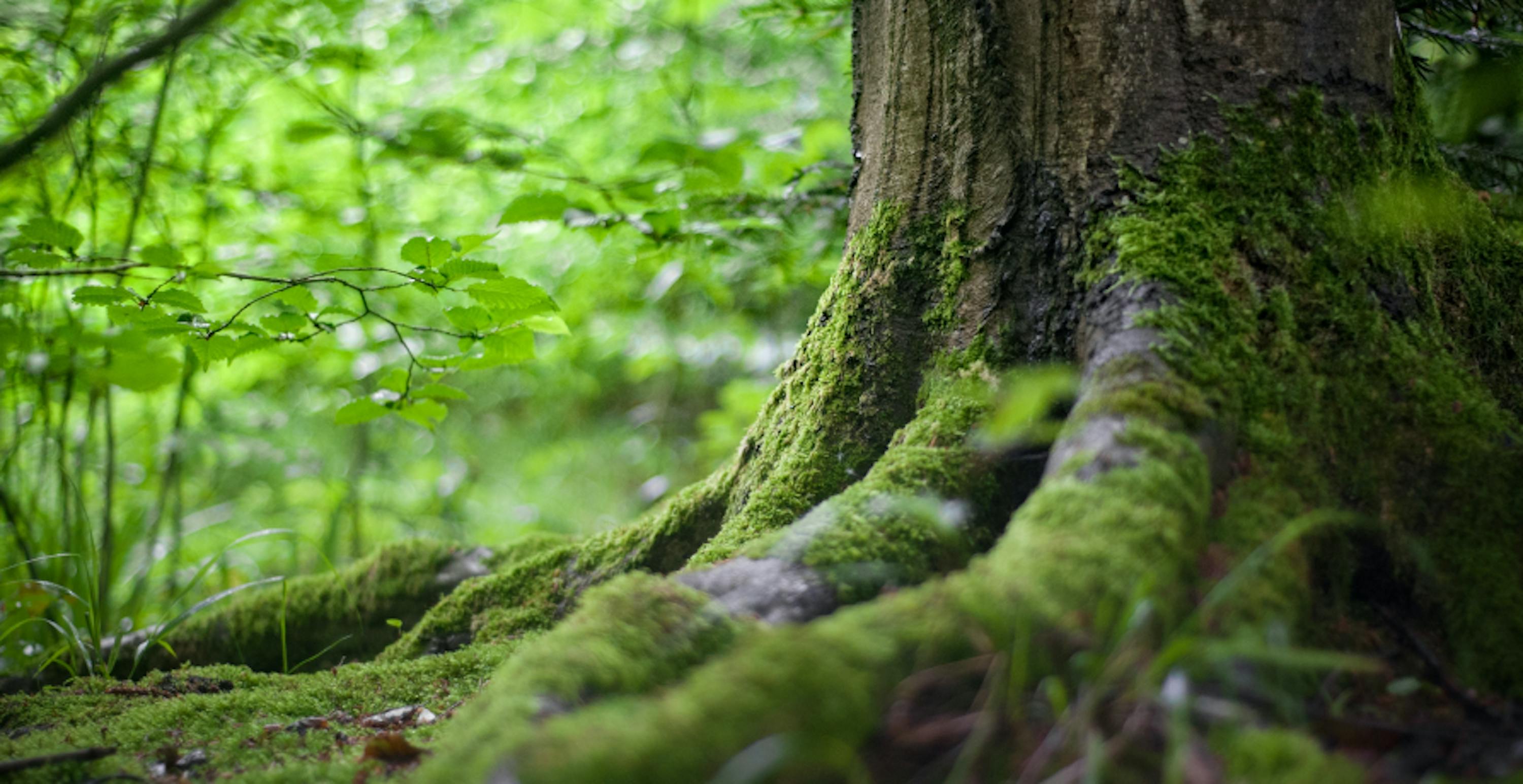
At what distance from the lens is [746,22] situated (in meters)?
3.71

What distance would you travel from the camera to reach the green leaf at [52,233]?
1.84 metres

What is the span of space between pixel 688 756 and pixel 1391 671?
110 centimetres

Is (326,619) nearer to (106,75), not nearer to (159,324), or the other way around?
(159,324)

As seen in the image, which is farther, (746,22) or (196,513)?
(196,513)

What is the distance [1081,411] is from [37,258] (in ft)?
7.75

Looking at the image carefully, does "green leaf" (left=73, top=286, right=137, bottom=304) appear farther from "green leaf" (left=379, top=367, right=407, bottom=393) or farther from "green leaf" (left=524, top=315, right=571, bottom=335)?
"green leaf" (left=524, top=315, right=571, bottom=335)

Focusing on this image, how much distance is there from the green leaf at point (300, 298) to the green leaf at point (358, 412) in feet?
0.97

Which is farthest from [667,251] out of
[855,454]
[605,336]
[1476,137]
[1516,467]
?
[605,336]

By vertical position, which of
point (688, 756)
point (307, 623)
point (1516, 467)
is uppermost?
point (688, 756)

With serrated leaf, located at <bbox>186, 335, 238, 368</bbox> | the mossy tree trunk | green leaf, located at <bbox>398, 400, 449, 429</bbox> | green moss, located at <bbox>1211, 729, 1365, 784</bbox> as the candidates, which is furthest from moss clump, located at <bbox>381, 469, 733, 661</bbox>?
green moss, located at <bbox>1211, 729, 1365, 784</bbox>

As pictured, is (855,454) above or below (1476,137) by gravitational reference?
below

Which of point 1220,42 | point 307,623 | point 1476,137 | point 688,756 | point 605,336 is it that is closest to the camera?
point 688,756

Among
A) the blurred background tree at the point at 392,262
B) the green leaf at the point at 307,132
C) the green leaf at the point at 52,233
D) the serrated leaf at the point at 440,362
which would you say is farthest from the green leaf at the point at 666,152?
the green leaf at the point at 52,233

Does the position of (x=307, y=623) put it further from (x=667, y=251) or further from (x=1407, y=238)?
(x=1407, y=238)
